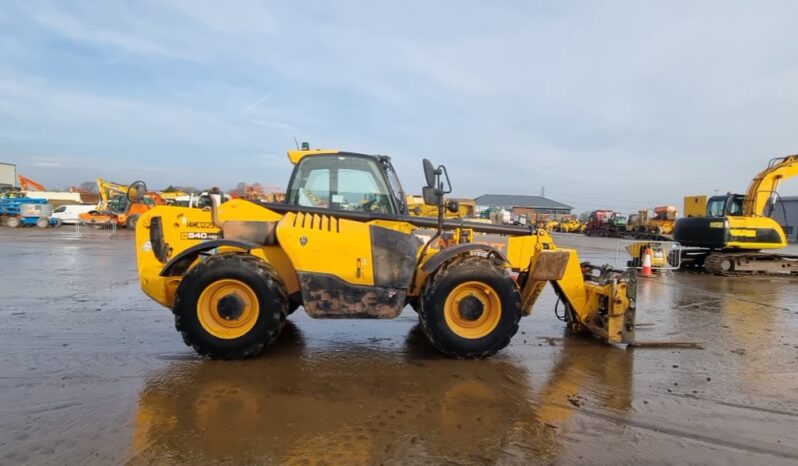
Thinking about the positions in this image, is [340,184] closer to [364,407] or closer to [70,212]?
[364,407]

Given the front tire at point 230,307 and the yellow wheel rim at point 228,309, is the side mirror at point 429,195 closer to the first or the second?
the front tire at point 230,307

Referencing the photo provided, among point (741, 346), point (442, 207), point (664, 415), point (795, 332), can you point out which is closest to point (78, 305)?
point (442, 207)

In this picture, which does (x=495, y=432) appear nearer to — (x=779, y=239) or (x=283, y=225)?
(x=283, y=225)

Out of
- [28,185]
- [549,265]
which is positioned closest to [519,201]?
[28,185]

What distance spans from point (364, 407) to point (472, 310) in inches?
62.8

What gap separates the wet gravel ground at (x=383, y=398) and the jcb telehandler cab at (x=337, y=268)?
0.40m

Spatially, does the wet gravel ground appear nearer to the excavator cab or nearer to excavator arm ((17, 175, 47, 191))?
the excavator cab

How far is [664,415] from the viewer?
3.78m

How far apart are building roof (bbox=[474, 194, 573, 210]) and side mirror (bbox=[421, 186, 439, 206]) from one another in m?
100

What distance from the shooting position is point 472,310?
4852 mm

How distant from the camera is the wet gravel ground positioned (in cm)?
314

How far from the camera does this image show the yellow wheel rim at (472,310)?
4.83m

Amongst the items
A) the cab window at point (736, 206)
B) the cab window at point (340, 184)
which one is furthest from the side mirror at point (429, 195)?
the cab window at point (736, 206)

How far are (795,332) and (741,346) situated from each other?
152 cm
